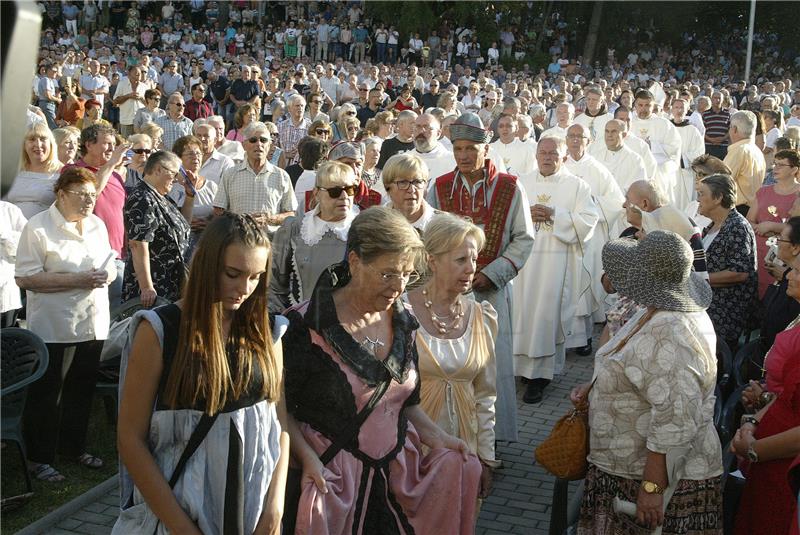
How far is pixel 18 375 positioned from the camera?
5.11 m

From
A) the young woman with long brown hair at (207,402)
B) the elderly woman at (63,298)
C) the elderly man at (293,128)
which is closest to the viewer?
the young woman with long brown hair at (207,402)

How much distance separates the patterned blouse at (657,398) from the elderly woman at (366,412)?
25.8 inches

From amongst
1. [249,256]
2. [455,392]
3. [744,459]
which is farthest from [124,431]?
[744,459]

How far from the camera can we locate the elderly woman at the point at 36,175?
251 inches

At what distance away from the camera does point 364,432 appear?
3244 mm

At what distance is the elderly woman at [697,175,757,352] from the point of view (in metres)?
6.08

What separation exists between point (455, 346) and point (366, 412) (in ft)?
2.79

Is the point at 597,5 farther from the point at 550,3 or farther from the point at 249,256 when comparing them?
the point at 249,256

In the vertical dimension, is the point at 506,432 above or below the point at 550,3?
below

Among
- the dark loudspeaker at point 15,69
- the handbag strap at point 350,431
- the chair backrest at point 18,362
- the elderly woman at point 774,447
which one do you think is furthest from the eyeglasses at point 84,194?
the dark loudspeaker at point 15,69

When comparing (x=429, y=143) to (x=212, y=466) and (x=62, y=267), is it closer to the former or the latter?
(x=62, y=267)

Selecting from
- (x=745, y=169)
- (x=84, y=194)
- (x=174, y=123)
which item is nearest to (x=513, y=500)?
(x=84, y=194)

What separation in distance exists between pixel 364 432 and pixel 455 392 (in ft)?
2.78

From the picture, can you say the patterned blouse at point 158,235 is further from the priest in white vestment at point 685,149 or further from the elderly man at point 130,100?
the elderly man at point 130,100
